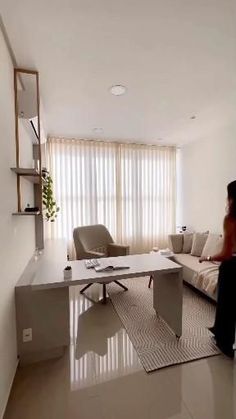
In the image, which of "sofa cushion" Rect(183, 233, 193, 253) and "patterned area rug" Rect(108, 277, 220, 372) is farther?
"sofa cushion" Rect(183, 233, 193, 253)

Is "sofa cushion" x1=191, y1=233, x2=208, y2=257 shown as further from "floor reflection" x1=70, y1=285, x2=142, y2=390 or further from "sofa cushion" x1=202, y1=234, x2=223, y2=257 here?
"floor reflection" x1=70, y1=285, x2=142, y2=390

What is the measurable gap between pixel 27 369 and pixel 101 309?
1.11 meters

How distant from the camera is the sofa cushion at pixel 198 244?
146 inches

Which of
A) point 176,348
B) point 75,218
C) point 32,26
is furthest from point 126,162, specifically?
point 176,348

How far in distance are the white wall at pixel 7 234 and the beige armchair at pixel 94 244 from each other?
1.52 m

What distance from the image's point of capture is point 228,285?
6.65ft

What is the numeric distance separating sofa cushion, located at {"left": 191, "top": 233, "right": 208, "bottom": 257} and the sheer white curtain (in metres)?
1.32

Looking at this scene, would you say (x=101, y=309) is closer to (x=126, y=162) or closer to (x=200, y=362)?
(x=200, y=362)

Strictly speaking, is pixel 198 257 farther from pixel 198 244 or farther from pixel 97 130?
pixel 97 130

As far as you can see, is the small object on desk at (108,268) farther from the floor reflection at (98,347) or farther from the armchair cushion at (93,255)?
the armchair cushion at (93,255)

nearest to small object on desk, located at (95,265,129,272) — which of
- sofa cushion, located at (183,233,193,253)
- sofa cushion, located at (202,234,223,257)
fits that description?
sofa cushion, located at (202,234,223,257)

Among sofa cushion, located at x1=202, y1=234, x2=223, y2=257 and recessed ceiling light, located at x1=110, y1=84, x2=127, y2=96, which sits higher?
recessed ceiling light, located at x1=110, y1=84, x2=127, y2=96

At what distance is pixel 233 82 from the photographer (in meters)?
2.34

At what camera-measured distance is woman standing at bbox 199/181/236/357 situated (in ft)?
6.37
